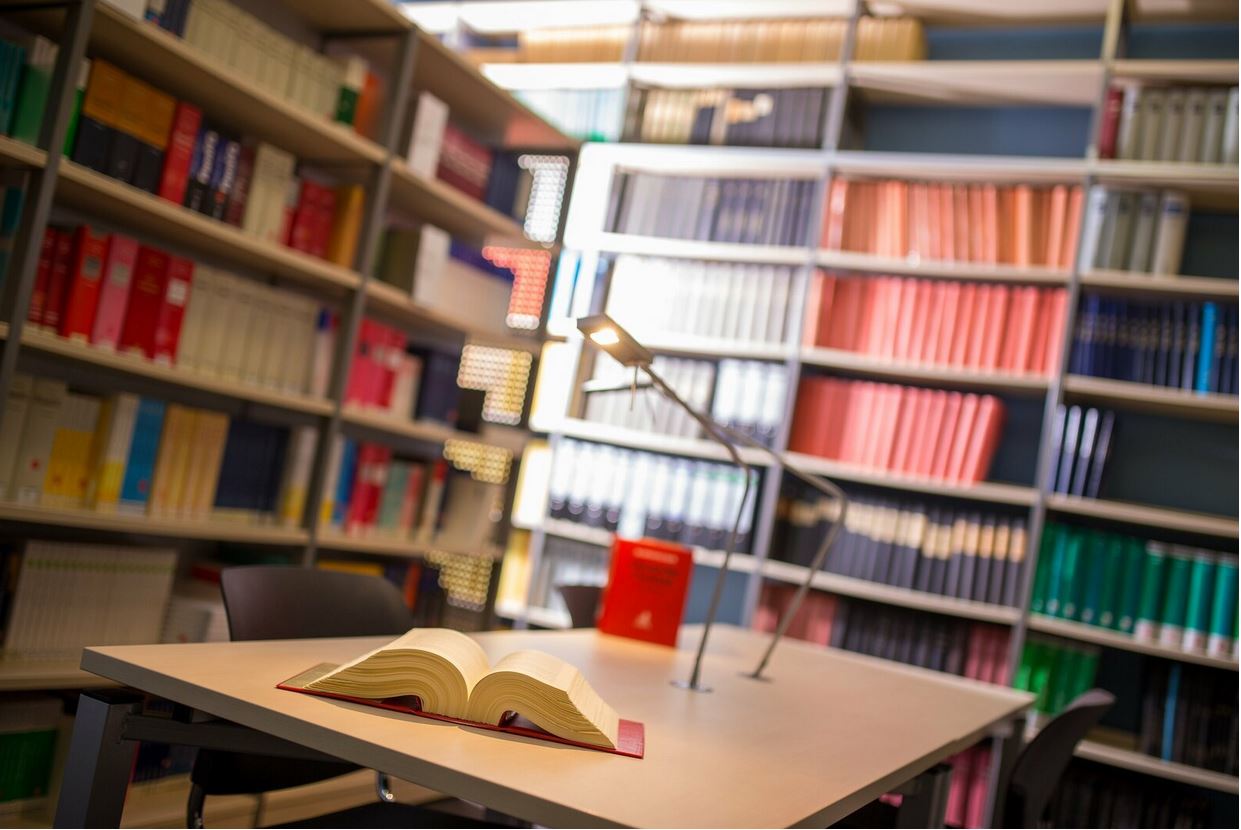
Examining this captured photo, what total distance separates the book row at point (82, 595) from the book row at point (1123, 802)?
8.16ft

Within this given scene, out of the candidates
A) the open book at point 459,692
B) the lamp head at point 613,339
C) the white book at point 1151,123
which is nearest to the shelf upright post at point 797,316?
the white book at point 1151,123

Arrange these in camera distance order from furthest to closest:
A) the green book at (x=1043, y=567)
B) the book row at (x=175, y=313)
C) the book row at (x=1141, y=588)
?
the green book at (x=1043, y=567) → the book row at (x=1141, y=588) → the book row at (x=175, y=313)

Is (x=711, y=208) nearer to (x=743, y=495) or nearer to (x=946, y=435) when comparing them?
(x=946, y=435)

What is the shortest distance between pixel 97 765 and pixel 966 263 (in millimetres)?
3059

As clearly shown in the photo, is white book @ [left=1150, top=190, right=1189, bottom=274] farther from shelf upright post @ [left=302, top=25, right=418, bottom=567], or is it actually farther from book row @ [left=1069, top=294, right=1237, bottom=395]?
shelf upright post @ [left=302, top=25, right=418, bottom=567]

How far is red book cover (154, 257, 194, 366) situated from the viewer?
2627 millimetres

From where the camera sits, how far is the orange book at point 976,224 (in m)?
3.61

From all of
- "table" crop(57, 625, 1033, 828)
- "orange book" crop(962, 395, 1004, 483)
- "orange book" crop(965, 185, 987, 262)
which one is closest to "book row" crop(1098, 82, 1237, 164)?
"orange book" crop(965, 185, 987, 262)

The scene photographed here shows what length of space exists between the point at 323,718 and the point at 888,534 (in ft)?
8.64

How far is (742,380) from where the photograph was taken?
12.5ft

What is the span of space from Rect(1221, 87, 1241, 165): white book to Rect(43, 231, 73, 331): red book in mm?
3136

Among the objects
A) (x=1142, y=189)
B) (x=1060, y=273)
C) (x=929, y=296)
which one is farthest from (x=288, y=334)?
(x=1142, y=189)

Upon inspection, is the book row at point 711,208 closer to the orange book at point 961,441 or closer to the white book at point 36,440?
the orange book at point 961,441

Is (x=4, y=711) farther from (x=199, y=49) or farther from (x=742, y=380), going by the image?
(x=742, y=380)
